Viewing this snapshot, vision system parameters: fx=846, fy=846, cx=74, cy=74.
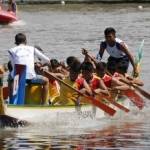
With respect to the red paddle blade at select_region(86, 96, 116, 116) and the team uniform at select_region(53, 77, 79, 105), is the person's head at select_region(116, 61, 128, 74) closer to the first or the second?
the red paddle blade at select_region(86, 96, 116, 116)

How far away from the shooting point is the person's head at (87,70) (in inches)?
610

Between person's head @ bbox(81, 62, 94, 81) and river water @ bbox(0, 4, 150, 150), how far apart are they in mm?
821

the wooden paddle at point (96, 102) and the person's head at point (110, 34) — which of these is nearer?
the wooden paddle at point (96, 102)

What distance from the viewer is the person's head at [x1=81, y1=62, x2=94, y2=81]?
610 inches

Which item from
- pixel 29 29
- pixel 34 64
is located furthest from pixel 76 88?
pixel 29 29

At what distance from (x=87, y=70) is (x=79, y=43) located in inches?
693

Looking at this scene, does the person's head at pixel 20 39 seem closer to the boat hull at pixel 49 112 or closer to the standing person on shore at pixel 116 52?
the boat hull at pixel 49 112

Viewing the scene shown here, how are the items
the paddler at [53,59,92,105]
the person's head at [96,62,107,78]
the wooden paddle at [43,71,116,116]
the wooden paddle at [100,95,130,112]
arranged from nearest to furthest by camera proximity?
the wooden paddle at [43,71,116,116], the paddler at [53,59,92,105], the wooden paddle at [100,95,130,112], the person's head at [96,62,107,78]

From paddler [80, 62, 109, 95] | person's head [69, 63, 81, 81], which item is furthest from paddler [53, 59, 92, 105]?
paddler [80, 62, 109, 95]

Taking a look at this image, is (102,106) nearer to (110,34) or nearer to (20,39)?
(110,34)

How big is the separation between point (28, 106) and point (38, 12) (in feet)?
123

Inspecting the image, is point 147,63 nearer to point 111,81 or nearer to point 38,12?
point 111,81

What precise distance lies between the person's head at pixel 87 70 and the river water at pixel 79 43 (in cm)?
82

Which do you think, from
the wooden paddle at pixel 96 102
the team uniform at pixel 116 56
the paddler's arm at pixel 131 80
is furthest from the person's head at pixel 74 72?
the team uniform at pixel 116 56
